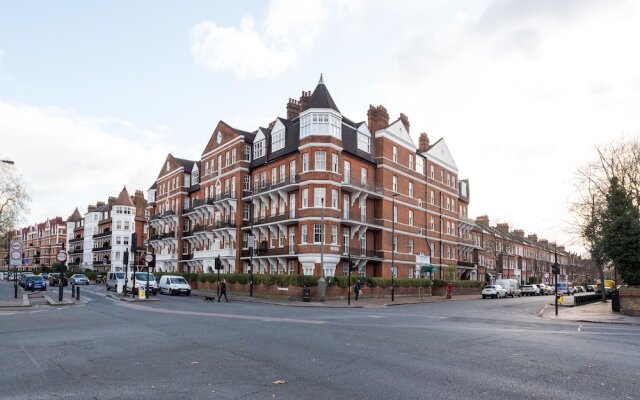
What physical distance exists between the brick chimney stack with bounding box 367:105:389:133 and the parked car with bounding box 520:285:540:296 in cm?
3339

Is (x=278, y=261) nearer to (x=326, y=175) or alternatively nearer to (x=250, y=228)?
(x=250, y=228)

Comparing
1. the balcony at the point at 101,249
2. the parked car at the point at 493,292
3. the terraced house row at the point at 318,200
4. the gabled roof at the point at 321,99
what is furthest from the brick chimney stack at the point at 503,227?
the balcony at the point at 101,249

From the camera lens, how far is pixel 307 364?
9883 millimetres

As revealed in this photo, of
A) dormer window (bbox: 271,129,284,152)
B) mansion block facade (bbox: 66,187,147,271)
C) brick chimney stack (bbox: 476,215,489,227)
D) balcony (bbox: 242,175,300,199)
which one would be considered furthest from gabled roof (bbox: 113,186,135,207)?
brick chimney stack (bbox: 476,215,489,227)

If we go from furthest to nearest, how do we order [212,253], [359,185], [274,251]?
1. [212,253]
2. [274,251]
3. [359,185]

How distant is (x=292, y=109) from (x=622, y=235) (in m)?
34.3

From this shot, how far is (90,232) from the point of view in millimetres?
115312

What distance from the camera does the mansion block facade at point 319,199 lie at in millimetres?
44500

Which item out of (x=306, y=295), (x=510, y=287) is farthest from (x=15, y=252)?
(x=510, y=287)

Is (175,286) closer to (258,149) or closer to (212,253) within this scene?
(212,253)

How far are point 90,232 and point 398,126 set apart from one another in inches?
3570

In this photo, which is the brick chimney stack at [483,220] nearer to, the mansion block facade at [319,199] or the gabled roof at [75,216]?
the mansion block facade at [319,199]

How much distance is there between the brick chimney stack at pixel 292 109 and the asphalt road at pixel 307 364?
130ft

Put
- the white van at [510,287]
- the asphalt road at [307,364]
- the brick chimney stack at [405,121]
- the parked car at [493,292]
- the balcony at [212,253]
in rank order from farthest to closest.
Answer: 1. the white van at [510,287]
2. the brick chimney stack at [405,121]
3. the parked car at [493,292]
4. the balcony at [212,253]
5. the asphalt road at [307,364]
